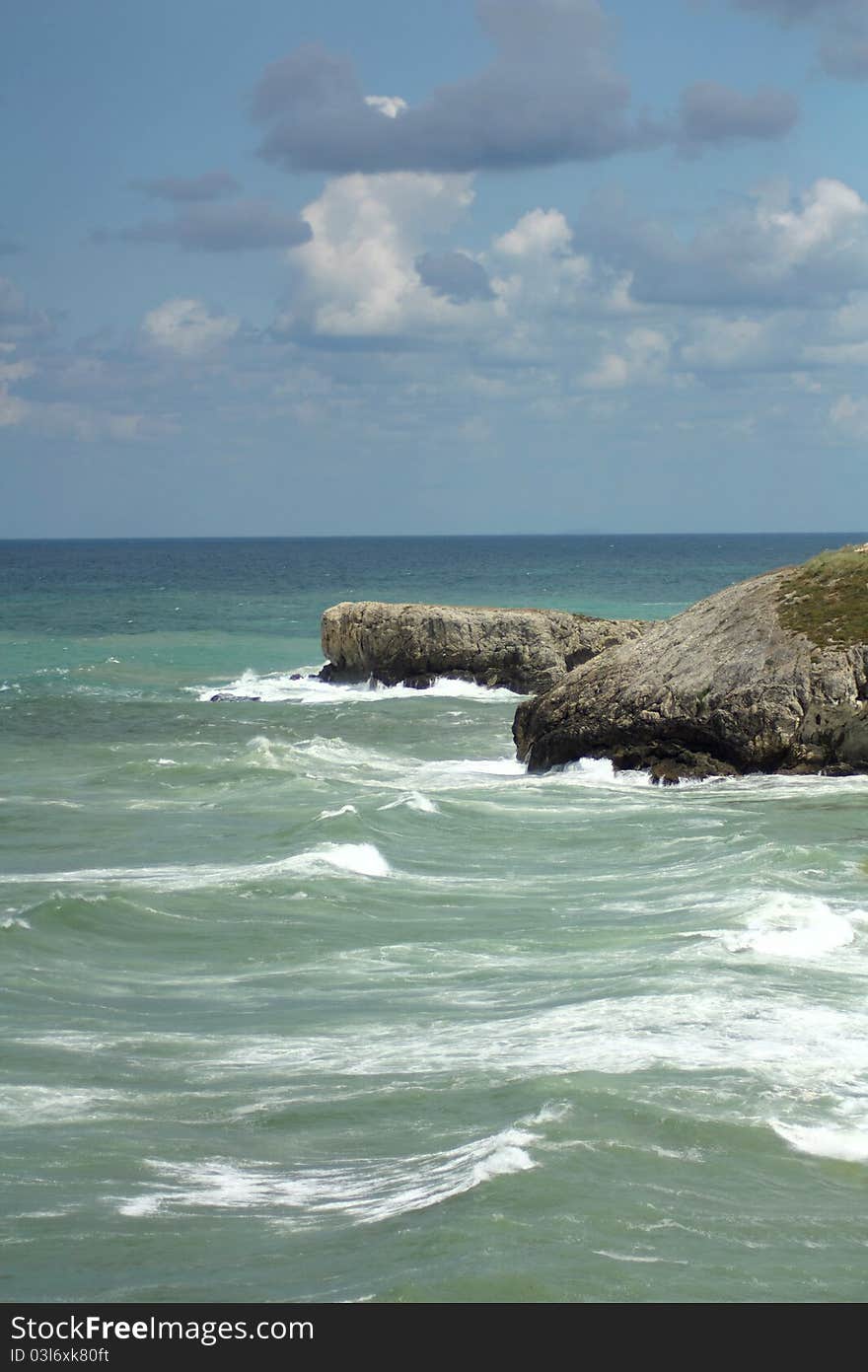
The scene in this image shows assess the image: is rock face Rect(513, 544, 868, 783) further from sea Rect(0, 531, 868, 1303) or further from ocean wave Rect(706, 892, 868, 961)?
ocean wave Rect(706, 892, 868, 961)

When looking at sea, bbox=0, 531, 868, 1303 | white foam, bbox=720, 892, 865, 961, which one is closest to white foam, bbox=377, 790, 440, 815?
sea, bbox=0, 531, 868, 1303

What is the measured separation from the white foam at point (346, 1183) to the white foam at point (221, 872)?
8.63m

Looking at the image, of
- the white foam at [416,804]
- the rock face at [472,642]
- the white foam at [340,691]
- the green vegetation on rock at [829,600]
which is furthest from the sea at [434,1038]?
the rock face at [472,642]

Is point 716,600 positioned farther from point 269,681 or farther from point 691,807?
point 269,681

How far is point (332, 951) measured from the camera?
51.5ft

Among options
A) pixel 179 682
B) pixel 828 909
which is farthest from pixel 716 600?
pixel 179 682

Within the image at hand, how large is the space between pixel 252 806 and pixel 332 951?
9660 millimetres

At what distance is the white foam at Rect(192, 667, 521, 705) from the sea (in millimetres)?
13698

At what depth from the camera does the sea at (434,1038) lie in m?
8.84

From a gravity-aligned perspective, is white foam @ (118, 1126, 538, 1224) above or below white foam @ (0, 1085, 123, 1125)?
below

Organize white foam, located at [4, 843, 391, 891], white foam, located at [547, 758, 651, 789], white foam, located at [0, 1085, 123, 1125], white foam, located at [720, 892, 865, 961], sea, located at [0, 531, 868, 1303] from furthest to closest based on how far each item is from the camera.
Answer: white foam, located at [547, 758, 651, 789] → white foam, located at [4, 843, 391, 891] → white foam, located at [720, 892, 865, 961] → white foam, located at [0, 1085, 123, 1125] → sea, located at [0, 531, 868, 1303]

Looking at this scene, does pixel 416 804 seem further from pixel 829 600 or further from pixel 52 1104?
pixel 52 1104

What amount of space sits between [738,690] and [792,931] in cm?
989

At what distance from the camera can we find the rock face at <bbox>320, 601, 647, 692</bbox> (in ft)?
141
